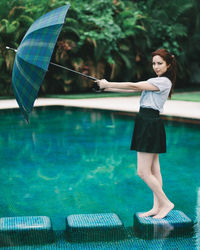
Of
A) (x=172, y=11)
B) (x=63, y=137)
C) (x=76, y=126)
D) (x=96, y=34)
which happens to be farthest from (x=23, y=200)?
(x=172, y=11)

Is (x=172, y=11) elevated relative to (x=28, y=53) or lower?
lower

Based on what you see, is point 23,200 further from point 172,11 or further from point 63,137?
point 172,11

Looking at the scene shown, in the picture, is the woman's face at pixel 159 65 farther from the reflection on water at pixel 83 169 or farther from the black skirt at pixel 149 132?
the reflection on water at pixel 83 169

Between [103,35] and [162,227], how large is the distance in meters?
14.8

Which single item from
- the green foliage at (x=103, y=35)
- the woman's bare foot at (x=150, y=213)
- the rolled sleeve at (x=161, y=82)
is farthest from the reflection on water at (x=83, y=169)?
the green foliage at (x=103, y=35)

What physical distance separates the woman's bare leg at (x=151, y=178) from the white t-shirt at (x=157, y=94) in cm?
40

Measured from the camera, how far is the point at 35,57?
3.64 m

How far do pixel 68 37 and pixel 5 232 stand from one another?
1524 centimetres

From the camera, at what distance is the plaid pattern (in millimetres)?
3605

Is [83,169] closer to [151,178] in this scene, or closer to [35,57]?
[151,178]

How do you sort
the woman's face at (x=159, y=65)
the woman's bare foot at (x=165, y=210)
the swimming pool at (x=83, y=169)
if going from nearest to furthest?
1. the woman's face at (x=159, y=65)
2. the woman's bare foot at (x=165, y=210)
3. the swimming pool at (x=83, y=169)

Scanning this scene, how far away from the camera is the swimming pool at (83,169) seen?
4.72 meters

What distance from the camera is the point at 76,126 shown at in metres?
10.4

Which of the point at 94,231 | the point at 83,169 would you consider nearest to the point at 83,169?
the point at 83,169
